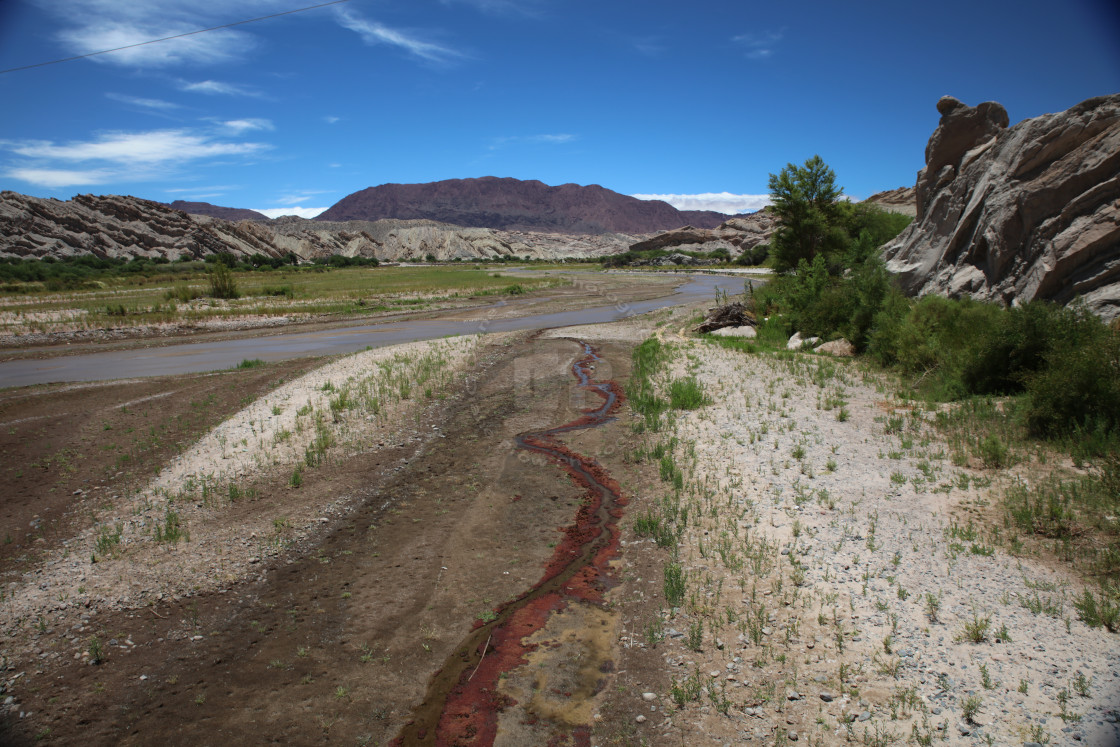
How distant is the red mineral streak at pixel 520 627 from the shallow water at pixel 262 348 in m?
16.7

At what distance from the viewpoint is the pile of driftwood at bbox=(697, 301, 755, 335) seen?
24.4m

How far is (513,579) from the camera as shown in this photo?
6957 mm

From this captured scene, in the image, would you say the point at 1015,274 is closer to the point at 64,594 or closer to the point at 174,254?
the point at 64,594

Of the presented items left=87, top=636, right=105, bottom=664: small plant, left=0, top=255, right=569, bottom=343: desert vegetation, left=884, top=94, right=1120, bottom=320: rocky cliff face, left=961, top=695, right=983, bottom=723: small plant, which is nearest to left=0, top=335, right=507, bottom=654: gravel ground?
left=87, top=636, right=105, bottom=664: small plant

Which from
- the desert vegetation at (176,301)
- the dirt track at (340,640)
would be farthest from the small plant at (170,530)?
the desert vegetation at (176,301)

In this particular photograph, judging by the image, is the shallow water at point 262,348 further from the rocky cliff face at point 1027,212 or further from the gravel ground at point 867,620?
the gravel ground at point 867,620

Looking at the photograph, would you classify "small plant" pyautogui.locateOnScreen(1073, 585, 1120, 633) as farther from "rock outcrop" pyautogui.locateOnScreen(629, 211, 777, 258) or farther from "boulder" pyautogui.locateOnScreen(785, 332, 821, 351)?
"rock outcrop" pyautogui.locateOnScreen(629, 211, 777, 258)

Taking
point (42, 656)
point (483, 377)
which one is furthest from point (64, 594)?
point (483, 377)

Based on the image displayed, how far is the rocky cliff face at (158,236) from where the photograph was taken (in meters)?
88.2

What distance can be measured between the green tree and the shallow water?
899 cm

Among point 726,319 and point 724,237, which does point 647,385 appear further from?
point 724,237

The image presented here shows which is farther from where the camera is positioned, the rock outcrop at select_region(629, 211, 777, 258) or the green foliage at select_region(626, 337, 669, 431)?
the rock outcrop at select_region(629, 211, 777, 258)

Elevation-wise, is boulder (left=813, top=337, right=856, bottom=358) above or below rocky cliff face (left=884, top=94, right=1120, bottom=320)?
below

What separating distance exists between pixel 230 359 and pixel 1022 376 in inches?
936
